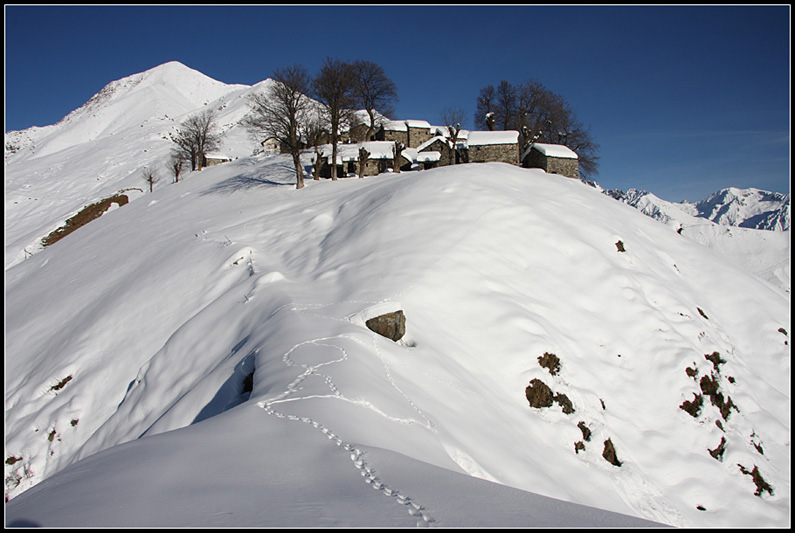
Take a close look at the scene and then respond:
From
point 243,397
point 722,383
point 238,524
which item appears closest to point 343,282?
point 243,397

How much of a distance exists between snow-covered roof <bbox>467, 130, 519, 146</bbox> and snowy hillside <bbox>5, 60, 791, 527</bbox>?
16.6m

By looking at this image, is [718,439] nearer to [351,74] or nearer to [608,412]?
[608,412]

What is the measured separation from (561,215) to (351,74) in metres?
23.0

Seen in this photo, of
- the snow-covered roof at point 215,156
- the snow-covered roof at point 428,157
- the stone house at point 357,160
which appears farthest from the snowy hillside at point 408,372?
the snow-covered roof at point 215,156

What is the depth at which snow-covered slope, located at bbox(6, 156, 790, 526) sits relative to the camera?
6852 millimetres

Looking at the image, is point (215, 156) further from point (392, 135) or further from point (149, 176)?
point (392, 135)

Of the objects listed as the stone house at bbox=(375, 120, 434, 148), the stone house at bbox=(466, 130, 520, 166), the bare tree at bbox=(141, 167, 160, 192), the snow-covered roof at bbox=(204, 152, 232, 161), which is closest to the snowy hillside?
the stone house at bbox=(466, 130, 520, 166)

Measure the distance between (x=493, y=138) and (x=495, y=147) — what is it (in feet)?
3.40

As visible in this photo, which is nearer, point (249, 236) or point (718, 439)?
point (718, 439)

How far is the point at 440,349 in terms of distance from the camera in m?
10.0

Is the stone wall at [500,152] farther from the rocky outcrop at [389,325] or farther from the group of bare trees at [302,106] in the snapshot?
the rocky outcrop at [389,325]

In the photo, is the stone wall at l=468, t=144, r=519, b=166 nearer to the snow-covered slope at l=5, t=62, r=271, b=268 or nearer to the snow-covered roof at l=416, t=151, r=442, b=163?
the snow-covered roof at l=416, t=151, r=442, b=163

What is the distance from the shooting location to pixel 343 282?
43.1 feet

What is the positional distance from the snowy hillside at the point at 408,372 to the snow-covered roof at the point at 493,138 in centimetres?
1656
